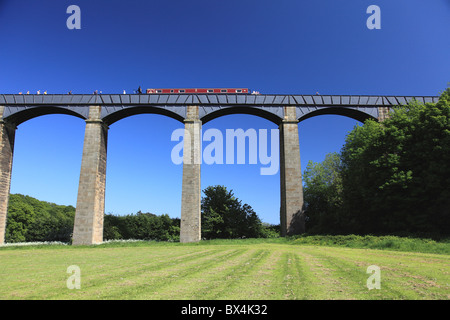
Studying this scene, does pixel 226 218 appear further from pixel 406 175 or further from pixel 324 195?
pixel 406 175

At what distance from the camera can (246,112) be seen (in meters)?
33.0

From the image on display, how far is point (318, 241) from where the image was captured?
2342 centimetres

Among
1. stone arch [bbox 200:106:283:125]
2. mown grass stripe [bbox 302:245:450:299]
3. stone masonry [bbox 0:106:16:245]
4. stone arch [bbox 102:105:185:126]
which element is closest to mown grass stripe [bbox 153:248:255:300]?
mown grass stripe [bbox 302:245:450:299]

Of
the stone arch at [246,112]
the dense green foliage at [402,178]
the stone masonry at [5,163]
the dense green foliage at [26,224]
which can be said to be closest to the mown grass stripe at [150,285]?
the dense green foliage at [402,178]

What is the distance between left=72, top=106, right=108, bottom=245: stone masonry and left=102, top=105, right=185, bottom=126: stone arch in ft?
2.66

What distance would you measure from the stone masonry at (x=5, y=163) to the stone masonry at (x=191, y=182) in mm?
19834

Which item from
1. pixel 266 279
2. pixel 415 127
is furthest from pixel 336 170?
pixel 266 279

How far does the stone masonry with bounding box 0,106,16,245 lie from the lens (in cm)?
3091

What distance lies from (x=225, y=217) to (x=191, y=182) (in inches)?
482

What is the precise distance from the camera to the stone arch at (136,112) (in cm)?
3150

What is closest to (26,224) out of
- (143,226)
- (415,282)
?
(143,226)

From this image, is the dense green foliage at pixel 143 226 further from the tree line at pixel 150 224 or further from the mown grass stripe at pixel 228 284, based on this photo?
the mown grass stripe at pixel 228 284

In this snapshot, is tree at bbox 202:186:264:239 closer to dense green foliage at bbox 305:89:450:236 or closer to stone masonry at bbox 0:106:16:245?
dense green foliage at bbox 305:89:450:236

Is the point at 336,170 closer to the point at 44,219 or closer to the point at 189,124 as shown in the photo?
the point at 189,124
